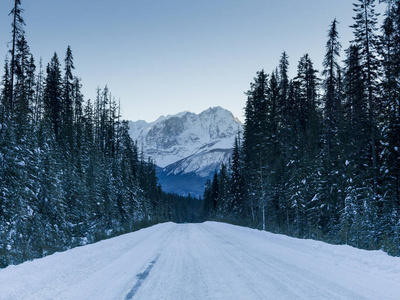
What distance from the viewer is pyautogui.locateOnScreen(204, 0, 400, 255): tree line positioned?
54.4ft

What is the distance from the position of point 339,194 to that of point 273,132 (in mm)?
18167

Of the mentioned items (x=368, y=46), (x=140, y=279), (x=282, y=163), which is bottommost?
(x=140, y=279)

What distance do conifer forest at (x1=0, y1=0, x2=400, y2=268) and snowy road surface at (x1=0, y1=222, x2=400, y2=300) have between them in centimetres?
247

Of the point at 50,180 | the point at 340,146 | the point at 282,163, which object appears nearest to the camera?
the point at 50,180

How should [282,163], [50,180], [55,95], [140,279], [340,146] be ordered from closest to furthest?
[140,279], [50,180], [340,146], [282,163], [55,95]

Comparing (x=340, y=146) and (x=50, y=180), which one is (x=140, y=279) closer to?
(x=50, y=180)

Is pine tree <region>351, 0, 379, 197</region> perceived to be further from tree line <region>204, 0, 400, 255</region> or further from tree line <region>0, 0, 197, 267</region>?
tree line <region>0, 0, 197, 267</region>

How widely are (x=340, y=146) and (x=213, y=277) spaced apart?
2121cm

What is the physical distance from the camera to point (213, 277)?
21.3ft

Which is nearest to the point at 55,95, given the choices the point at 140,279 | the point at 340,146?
the point at 340,146

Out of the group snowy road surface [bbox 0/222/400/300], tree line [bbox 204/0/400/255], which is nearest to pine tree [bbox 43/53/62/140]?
tree line [bbox 204/0/400/255]


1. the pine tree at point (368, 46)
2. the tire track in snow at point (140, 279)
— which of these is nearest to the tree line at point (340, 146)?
the pine tree at point (368, 46)

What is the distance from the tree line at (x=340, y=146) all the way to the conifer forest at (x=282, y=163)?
93 mm

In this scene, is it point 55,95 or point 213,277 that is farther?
point 55,95
